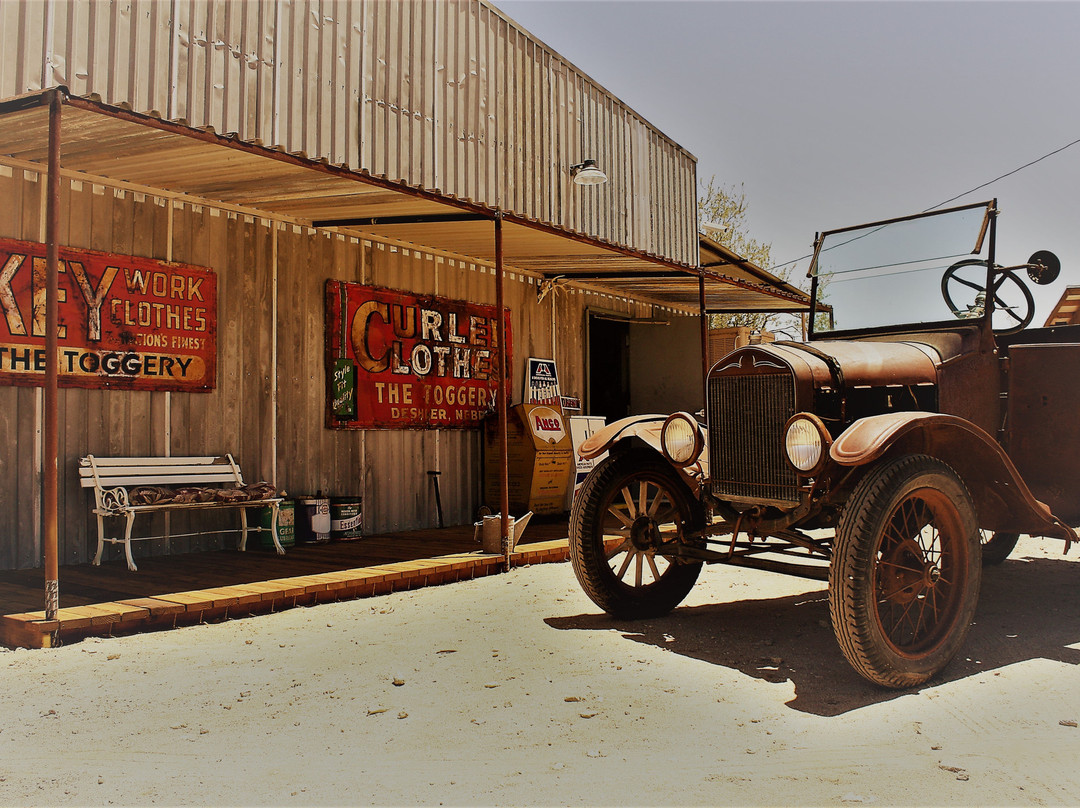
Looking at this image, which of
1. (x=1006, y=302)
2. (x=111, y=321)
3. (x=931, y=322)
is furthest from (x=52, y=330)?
(x=1006, y=302)

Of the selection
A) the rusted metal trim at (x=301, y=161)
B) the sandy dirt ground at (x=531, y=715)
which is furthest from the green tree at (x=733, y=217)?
the sandy dirt ground at (x=531, y=715)

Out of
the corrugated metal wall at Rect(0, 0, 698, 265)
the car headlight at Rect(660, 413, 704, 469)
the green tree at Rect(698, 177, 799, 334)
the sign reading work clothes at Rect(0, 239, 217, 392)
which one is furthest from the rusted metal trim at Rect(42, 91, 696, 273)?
the green tree at Rect(698, 177, 799, 334)

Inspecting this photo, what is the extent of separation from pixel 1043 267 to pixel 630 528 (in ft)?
10.1

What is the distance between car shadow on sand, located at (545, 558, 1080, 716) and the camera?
12.5ft

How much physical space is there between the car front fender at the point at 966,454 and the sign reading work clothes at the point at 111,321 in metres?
5.41

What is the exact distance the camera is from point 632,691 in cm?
363

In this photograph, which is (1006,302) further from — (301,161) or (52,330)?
(52,330)

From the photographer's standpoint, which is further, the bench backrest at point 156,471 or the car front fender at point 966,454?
the bench backrest at point 156,471

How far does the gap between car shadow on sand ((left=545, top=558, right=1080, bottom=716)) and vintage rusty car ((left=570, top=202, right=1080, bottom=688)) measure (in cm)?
19

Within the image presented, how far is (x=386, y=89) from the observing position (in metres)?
7.64

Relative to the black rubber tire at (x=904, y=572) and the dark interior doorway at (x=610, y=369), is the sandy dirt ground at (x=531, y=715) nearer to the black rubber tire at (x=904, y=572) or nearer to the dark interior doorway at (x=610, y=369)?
the black rubber tire at (x=904, y=572)

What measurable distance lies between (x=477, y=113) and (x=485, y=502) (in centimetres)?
428

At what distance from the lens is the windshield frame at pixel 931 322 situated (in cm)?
516

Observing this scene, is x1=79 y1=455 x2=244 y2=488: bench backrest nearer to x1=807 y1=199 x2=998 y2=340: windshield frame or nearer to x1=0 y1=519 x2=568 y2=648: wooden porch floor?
x1=0 y1=519 x2=568 y2=648: wooden porch floor
